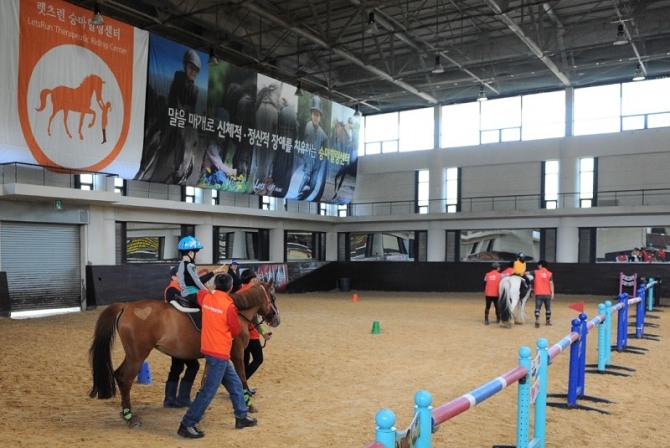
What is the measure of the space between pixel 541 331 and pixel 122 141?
42.2 ft

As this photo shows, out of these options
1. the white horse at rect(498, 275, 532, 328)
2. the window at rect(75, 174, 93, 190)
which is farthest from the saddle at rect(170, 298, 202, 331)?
the window at rect(75, 174, 93, 190)

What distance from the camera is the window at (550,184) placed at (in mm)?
27516

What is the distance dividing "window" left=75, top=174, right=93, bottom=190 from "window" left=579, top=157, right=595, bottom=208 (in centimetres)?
2154

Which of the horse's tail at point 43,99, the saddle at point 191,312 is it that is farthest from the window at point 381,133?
the saddle at point 191,312

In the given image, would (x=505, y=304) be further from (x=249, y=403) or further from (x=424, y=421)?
(x=424, y=421)

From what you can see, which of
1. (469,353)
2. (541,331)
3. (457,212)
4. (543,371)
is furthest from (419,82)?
(543,371)

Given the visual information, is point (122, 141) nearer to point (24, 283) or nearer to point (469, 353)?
point (24, 283)

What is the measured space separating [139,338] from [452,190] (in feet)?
85.1

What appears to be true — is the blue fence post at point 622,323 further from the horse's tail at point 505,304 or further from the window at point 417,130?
the window at point 417,130

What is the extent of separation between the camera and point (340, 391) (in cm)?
743

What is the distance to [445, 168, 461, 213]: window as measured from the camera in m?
30.2

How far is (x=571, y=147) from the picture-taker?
86.6 ft

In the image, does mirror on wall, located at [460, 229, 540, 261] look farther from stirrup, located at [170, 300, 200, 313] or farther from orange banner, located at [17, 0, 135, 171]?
stirrup, located at [170, 300, 200, 313]

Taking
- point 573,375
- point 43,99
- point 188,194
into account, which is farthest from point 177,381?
point 188,194
